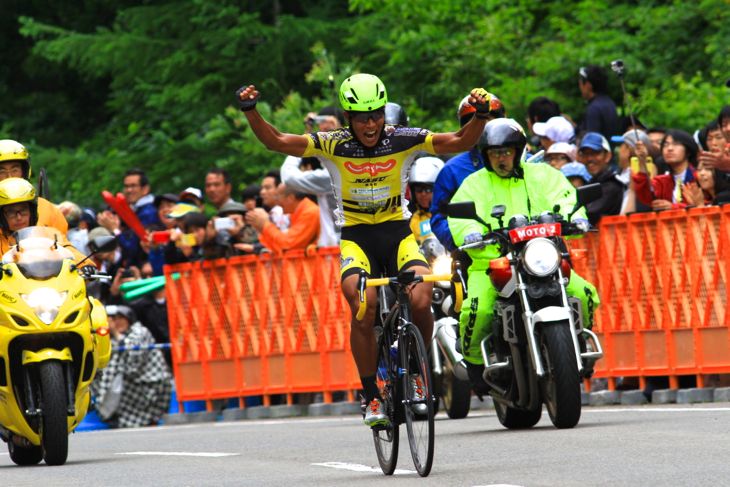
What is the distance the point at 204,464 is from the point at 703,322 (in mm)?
4904

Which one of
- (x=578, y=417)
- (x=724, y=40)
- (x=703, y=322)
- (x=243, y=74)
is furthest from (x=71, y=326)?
(x=243, y=74)

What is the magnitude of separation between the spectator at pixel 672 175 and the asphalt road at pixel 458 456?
210 centimetres

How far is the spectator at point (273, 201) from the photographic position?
20906mm

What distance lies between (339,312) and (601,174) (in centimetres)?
307

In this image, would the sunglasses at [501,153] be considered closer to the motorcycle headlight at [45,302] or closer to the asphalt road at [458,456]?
the asphalt road at [458,456]

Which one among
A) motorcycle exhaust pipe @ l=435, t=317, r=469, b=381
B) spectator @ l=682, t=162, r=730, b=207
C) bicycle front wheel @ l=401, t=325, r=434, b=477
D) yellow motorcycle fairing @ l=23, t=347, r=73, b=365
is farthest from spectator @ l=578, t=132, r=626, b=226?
bicycle front wheel @ l=401, t=325, r=434, b=477

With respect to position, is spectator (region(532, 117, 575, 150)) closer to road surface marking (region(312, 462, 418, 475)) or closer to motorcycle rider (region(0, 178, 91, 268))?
motorcycle rider (region(0, 178, 91, 268))

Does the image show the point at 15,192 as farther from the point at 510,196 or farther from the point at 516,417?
the point at 516,417

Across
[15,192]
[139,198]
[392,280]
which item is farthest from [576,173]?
[139,198]

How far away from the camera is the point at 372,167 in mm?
12398

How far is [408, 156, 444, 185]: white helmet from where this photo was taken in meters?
17.2

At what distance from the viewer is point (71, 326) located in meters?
13.5


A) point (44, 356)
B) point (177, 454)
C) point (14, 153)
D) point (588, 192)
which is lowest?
point (177, 454)

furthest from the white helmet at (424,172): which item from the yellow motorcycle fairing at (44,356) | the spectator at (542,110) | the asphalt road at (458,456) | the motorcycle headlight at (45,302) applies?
the yellow motorcycle fairing at (44,356)
